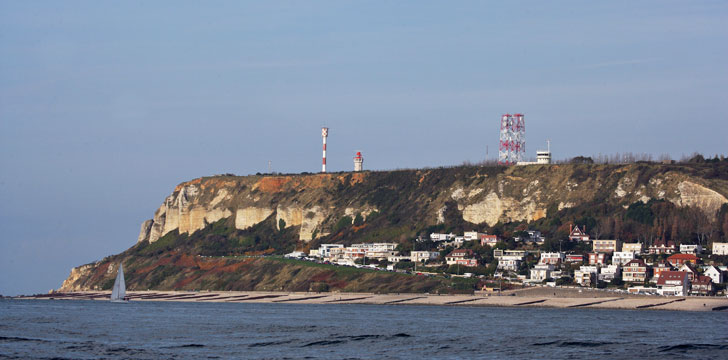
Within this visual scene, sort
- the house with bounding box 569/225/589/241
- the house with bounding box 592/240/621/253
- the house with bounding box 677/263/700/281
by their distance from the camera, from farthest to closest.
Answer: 1. the house with bounding box 569/225/589/241
2. the house with bounding box 592/240/621/253
3. the house with bounding box 677/263/700/281

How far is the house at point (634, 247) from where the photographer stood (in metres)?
133

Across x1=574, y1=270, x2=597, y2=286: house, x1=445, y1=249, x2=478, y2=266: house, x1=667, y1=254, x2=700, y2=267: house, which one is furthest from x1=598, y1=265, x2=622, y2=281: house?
x1=445, y1=249, x2=478, y2=266: house

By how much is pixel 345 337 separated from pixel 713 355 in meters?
23.8

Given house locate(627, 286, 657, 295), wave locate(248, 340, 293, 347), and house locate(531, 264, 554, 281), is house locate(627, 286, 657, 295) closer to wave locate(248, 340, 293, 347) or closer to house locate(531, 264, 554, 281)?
house locate(531, 264, 554, 281)

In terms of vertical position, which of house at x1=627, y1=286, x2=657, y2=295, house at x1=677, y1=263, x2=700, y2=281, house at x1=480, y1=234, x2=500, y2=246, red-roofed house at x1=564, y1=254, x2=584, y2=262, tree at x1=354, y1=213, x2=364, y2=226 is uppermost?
tree at x1=354, y1=213, x2=364, y2=226

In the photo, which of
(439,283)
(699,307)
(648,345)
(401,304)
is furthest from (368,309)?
(648,345)

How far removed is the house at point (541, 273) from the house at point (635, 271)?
941 cm

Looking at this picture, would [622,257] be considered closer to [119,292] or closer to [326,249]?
[326,249]

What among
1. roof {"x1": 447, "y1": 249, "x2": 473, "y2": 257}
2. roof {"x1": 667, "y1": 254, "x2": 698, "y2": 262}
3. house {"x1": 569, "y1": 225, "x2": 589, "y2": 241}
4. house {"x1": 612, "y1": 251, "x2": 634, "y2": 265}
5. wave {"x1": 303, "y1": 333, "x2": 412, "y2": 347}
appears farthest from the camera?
house {"x1": 569, "y1": 225, "x2": 589, "y2": 241}

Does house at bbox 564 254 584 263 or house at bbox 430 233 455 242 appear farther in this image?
house at bbox 430 233 455 242

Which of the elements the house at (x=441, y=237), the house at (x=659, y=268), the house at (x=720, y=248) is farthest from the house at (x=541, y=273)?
the house at (x=441, y=237)

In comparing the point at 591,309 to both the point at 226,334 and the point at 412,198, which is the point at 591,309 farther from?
the point at 412,198

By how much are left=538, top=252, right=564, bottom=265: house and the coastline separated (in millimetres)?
15542

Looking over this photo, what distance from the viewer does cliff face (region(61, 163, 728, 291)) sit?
489ft
